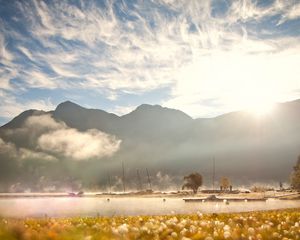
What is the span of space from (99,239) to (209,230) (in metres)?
4.90

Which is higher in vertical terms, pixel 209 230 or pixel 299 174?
pixel 299 174

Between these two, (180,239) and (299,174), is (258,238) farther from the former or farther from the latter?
(299,174)

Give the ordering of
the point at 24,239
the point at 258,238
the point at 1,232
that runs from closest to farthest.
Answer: the point at 1,232 → the point at 24,239 → the point at 258,238

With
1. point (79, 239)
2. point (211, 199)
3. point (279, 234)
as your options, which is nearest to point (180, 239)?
point (279, 234)

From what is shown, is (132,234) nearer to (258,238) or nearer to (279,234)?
(258,238)

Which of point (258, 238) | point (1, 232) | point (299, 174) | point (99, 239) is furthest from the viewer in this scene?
point (299, 174)

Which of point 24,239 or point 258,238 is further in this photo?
point 258,238

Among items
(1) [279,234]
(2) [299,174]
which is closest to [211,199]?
(2) [299,174]

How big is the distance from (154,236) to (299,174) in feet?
396

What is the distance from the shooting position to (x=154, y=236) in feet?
27.2

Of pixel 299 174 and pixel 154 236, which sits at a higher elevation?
pixel 299 174

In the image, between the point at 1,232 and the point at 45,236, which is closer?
the point at 1,232

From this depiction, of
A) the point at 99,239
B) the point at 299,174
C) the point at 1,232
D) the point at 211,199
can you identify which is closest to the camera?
the point at 1,232

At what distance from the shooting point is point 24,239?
132 inches
